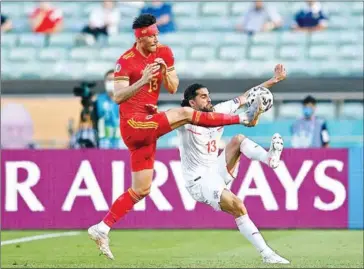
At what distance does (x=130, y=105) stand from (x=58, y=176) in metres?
5.18

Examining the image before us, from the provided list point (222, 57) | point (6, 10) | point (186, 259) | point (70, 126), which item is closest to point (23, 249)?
point (186, 259)

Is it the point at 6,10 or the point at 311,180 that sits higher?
the point at 6,10

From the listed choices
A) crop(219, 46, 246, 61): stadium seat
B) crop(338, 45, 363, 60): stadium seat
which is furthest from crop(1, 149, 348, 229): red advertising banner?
crop(219, 46, 246, 61): stadium seat

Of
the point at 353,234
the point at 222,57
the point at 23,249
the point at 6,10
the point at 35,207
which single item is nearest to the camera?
the point at 23,249

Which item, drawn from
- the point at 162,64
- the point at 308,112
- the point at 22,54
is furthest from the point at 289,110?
the point at 162,64

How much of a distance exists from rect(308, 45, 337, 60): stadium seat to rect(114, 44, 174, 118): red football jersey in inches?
407

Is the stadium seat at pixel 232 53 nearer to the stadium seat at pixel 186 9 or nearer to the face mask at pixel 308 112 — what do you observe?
the stadium seat at pixel 186 9

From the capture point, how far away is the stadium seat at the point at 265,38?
2244cm

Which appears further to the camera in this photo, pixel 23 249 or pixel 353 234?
pixel 353 234

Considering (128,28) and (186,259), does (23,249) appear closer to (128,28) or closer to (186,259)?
(186,259)

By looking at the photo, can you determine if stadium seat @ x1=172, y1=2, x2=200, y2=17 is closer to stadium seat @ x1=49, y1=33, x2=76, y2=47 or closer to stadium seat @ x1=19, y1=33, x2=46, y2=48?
stadium seat @ x1=49, y1=33, x2=76, y2=47

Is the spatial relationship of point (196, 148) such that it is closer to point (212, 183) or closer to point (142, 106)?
point (212, 183)

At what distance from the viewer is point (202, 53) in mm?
22562

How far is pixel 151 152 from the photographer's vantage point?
477 inches
